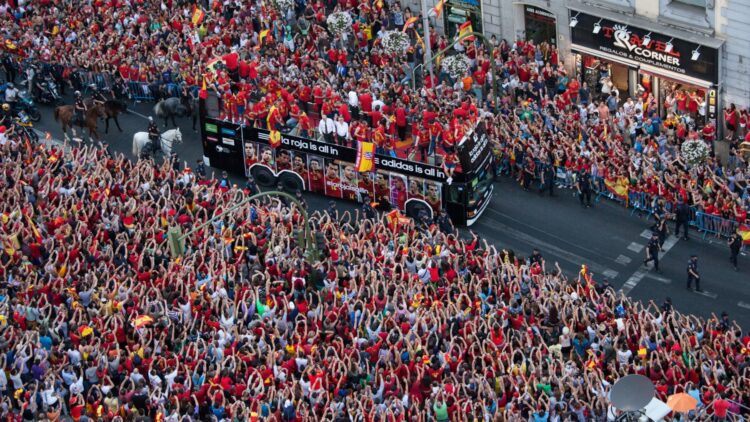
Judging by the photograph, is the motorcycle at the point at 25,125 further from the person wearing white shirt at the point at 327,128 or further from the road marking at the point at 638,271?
the road marking at the point at 638,271

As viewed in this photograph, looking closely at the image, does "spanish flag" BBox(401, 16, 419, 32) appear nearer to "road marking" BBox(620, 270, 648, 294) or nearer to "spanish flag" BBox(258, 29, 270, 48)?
"spanish flag" BBox(258, 29, 270, 48)

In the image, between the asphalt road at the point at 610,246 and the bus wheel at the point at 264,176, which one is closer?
the asphalt road at the point at 610,246

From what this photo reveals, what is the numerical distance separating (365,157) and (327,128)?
195 centimetres

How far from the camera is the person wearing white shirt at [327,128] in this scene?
56.6 metres

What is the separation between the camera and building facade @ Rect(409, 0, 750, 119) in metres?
56.8

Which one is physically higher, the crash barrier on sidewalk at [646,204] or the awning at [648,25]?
the awning at [648,25]

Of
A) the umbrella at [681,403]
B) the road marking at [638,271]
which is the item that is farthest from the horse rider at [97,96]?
the umbrella at [681,403]

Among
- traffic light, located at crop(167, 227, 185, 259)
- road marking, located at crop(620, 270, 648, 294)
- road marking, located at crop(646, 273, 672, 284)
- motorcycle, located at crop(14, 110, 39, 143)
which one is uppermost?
traffic light, located at crop(167, 227, 185, 259)

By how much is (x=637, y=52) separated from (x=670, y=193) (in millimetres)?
7647

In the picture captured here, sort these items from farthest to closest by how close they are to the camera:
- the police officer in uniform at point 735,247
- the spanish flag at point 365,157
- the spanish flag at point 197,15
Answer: the spanish flag at point 197,15
the spanish flag at point 365,157
the police officer in uniform at point 735,247

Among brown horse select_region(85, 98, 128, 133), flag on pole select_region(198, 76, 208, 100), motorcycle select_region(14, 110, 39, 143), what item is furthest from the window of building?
motorcycle select_region(14, 110, 39, 143)

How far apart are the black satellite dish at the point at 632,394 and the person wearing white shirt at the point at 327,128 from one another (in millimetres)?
19743

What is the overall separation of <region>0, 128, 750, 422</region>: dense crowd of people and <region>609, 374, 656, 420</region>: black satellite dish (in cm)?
168

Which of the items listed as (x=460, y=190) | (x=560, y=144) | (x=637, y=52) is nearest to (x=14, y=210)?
(x=460, y=190)
